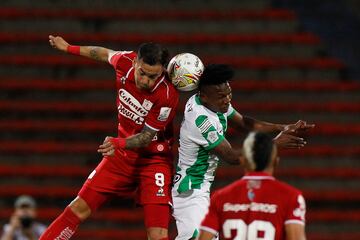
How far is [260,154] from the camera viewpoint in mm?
4453

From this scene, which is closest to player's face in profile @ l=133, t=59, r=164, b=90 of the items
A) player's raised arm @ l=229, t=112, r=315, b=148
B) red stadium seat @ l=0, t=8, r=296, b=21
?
player's raised arm @ l=229, t=112, r=315, b=148

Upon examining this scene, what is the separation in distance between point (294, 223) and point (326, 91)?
20.0 ft

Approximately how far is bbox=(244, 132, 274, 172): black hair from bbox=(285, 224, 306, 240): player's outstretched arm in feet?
0.93

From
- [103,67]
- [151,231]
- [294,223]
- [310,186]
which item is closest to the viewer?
[294,223]

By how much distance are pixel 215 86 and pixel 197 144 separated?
37 centimetres

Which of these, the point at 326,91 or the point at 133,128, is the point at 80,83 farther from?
the point at 133,128

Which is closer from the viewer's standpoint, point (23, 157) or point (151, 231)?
point (151, 231)

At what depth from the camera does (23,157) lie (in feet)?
33.9

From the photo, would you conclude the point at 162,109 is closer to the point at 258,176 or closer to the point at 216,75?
the point at 216,75

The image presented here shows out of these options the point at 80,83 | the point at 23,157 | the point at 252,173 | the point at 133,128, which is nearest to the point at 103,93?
the point at 80,83

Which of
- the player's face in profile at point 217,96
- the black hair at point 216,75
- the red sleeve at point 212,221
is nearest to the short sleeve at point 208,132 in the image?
the player's face in profile at point 217,96

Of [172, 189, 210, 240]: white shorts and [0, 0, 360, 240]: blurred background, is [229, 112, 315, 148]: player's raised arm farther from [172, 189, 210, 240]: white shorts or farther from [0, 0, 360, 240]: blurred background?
[0, 0, 360, 240]: blurred background

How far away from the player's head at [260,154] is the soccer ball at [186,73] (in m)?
1.43

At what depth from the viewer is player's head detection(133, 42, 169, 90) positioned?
571 centimetres
